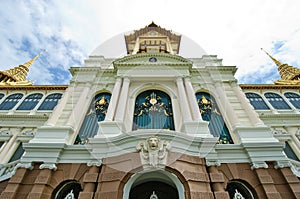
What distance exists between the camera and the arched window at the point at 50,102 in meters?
13.8

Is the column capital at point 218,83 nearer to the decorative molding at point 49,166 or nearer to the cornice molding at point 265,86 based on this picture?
the cornice molding at point 265,86

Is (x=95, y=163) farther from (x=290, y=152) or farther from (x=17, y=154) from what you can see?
(x=290, y=152)

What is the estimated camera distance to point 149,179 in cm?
721

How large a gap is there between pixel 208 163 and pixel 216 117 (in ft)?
14.5

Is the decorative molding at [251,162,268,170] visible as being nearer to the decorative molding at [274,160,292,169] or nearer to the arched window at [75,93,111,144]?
the decorative molding at [274,160,292,169]

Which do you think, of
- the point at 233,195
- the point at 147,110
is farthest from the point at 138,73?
the point at 233,195

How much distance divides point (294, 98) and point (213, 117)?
30.7 ft

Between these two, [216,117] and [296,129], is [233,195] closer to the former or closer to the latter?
[216,117]

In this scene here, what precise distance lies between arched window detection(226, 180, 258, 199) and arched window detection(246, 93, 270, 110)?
8.08 metres

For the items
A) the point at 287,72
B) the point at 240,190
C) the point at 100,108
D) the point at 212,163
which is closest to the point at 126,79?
the point at 100,108

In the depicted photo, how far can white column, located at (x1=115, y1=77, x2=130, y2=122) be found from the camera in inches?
375

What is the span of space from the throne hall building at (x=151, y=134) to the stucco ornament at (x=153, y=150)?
0.13ft

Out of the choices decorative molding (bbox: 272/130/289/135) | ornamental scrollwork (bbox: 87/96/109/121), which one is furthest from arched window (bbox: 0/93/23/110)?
decorative molding (bbox: 272/130/289/135)

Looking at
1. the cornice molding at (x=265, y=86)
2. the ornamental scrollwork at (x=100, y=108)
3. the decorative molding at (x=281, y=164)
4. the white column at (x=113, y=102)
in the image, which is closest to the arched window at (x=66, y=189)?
the white column at (x=113, y=102)
